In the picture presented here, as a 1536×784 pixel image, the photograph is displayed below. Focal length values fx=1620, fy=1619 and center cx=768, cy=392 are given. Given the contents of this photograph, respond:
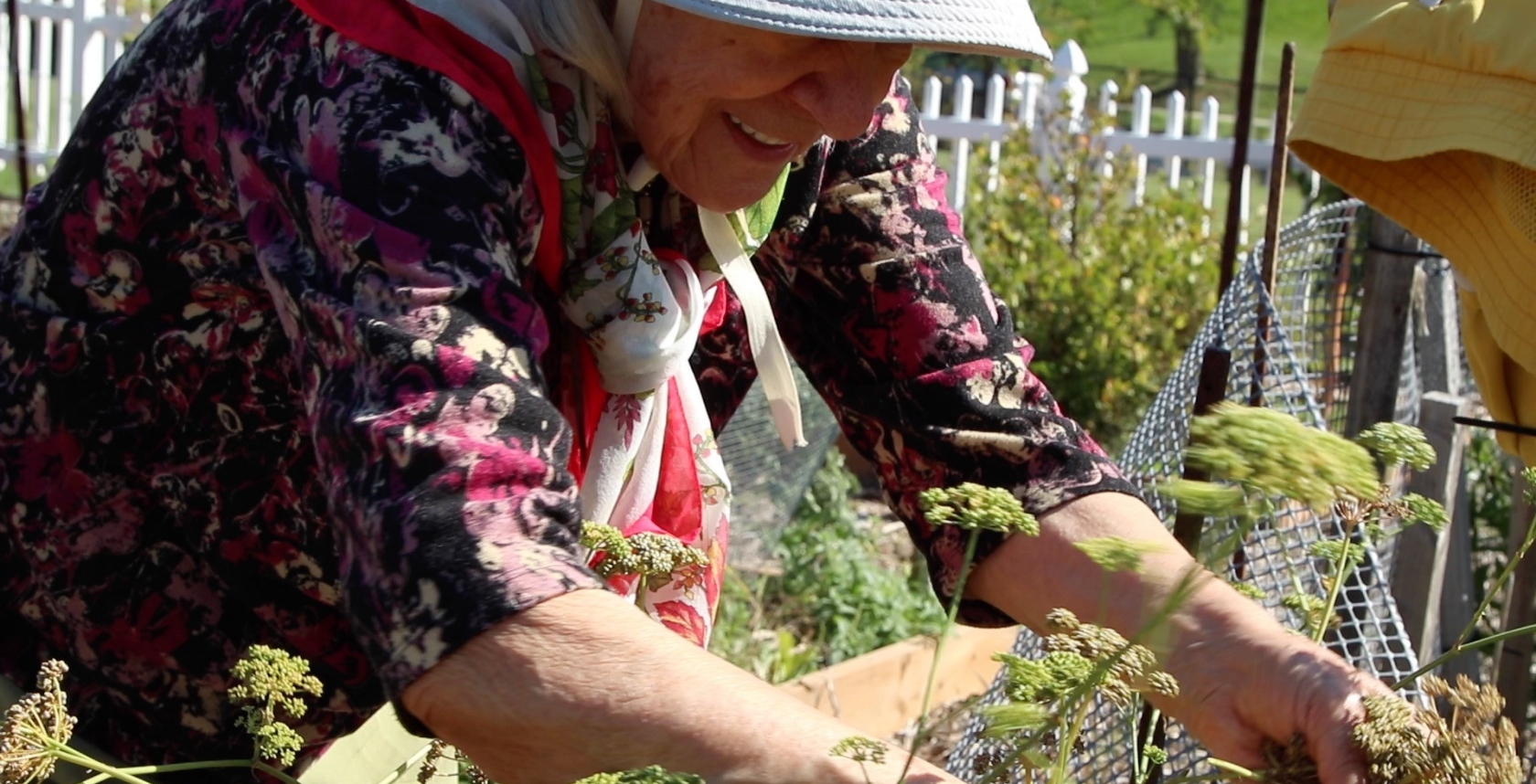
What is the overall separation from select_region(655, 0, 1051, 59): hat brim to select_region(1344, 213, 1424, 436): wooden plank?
1486 millimetres

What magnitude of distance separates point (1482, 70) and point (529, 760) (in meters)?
1.28

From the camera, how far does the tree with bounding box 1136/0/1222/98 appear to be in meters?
18.0

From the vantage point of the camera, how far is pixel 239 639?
5.05ft

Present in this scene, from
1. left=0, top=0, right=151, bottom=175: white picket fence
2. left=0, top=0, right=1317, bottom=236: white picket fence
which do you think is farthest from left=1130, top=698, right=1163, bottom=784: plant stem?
left=0, top=0, right=151, bottom=175: white picket fence

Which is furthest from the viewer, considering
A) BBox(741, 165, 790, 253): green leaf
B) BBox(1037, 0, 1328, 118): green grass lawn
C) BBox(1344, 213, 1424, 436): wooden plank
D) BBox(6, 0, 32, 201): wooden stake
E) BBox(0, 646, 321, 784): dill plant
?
Result: BBox(1037, 0, 1328, 118): green grass lawn

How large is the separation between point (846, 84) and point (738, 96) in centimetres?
9

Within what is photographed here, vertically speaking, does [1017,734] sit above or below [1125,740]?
above

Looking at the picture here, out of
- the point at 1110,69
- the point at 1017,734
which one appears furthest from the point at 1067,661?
the point at 1110,69

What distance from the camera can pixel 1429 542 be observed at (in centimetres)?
277

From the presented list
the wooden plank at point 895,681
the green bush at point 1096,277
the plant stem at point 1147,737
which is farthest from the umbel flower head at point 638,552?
the green bush at point 1096,277

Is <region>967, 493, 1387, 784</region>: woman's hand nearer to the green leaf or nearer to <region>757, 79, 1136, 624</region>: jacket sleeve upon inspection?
<region>757, 79, 1136, 624</region>: jacket sleeve

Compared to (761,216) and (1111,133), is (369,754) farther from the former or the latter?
(1111,133)

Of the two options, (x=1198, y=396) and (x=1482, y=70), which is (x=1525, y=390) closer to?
(x=1482, y=70)

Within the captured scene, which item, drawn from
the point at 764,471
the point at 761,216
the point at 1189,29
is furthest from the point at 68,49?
the point at 1189,29
